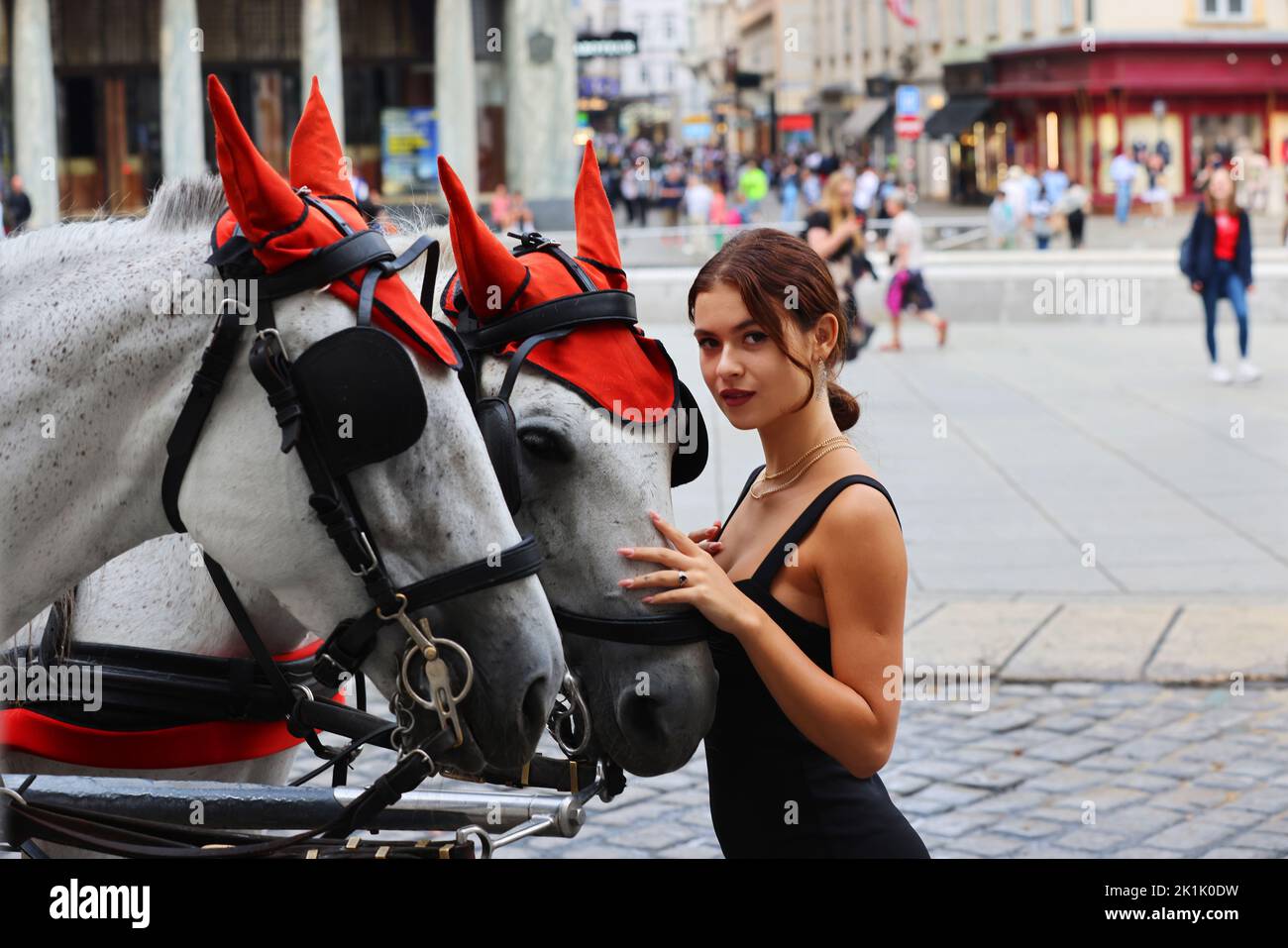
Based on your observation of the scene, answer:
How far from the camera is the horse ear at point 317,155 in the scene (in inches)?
107

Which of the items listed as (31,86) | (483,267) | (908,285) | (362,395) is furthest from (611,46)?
(362,395)

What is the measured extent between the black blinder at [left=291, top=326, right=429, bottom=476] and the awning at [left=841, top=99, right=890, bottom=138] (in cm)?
6216

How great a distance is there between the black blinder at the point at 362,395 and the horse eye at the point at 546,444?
26.1 inches

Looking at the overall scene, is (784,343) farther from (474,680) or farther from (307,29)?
(307,29)

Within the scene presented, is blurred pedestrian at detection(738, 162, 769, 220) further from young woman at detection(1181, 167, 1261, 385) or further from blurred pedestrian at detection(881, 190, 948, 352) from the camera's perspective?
young woman at detection(1181, 167, 1261, 385)

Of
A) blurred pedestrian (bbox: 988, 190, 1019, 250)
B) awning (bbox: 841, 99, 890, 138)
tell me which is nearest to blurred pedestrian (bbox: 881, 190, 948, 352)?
blurred pedestrian (bbox: 988, 190, 1019, 250)

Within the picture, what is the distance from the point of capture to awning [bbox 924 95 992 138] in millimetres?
53906

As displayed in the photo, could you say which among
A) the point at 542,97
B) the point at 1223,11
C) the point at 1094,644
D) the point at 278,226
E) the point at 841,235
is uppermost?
the point at 1223,11

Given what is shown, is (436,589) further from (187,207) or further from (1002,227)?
(1002,227)

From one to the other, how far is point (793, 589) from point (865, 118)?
6506 cm

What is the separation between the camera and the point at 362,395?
7.15 feet

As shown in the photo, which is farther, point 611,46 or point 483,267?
point 611,46

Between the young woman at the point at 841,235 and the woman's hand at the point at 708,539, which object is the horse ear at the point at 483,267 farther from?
the young woman at the point at 841,235
